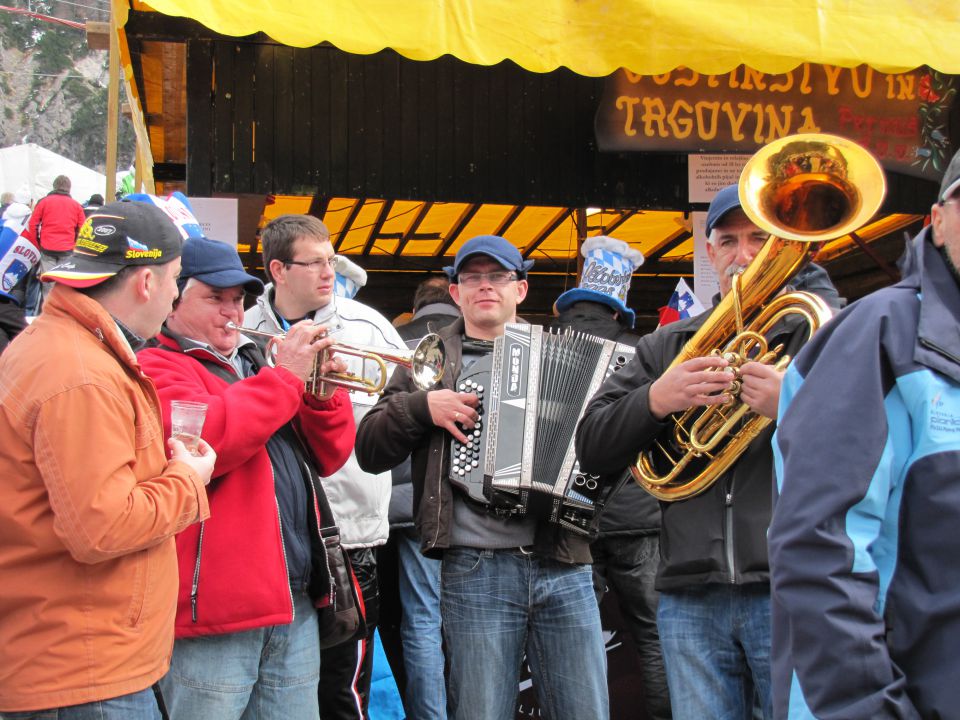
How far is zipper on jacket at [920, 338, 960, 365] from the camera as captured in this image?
6.20 feet

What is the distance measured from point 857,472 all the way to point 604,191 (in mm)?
5520

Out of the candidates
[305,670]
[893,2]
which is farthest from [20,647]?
[893,2]

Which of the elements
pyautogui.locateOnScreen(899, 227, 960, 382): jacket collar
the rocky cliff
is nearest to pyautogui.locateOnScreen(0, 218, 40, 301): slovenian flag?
pyautogui.locateOnScreen(899, 227, 960, 382): jacket collar

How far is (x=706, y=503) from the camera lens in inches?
122

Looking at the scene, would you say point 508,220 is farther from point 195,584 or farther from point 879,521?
point 879,521

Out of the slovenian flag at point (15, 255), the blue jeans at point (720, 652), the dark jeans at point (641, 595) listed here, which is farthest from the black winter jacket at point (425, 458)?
the slovenian flag at point (15, 255)

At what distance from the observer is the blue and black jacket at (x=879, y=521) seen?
1821mm

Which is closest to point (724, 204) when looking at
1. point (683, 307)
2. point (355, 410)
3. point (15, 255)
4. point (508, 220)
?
point (355, 410)

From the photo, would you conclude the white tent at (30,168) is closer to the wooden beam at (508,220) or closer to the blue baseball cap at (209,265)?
the wooden beam at (508,220)

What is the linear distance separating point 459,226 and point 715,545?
684cm

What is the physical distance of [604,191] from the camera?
7215mm

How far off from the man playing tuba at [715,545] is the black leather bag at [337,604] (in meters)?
1.00

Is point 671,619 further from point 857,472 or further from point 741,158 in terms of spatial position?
point 741,158

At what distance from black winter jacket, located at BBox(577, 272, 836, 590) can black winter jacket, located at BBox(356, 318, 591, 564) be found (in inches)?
20.7
